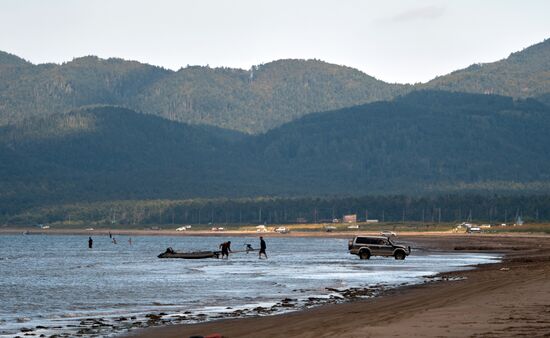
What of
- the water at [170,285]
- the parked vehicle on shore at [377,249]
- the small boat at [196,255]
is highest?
the parked vehicle on shore at [377,249]

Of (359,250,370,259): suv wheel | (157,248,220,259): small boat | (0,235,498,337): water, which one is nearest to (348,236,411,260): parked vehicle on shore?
(359,250,370,259): suv wheel

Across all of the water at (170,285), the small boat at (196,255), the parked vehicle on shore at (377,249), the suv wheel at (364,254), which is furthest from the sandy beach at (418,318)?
the small boat at (196,255)

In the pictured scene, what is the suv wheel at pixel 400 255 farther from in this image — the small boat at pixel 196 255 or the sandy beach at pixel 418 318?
the sandy beach at pixel 418 318

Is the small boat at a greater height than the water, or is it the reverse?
the small boat

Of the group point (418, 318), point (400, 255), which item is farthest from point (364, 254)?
point (418, 318)

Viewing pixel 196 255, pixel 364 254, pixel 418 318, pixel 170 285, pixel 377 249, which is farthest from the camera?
pixel 196 255

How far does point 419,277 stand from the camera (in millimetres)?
67500

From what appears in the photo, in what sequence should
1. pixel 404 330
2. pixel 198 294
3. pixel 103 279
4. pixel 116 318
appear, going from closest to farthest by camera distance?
pixel 404 330
pixel 116 318
pixel 198 294
pixel 103 279

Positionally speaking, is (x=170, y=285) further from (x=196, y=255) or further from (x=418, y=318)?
(x=196, y=255)

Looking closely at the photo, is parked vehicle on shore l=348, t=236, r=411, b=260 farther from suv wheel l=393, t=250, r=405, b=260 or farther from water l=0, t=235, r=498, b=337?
water l=0, t=235, r=498, b=337

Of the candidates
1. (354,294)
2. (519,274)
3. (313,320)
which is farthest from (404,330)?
(519,274)

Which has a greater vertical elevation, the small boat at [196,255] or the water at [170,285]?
the small boat at [196,255]

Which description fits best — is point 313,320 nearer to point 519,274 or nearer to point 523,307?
point 523,307

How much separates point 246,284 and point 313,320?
26.2 m
